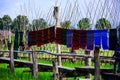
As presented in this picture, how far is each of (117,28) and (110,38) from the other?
63 cm

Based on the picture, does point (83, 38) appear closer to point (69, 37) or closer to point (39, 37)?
point (69, 37)

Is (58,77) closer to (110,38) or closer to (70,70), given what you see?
(70,70)

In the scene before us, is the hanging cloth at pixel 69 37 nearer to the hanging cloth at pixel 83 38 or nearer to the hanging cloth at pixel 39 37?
the hanging cloth at pixel 83 38

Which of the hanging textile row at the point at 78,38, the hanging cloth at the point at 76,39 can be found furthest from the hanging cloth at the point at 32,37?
the hanging cloth at the point at 76,39

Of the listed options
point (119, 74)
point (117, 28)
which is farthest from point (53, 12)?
point (119, 74)

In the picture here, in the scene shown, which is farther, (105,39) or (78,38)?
(78,38)

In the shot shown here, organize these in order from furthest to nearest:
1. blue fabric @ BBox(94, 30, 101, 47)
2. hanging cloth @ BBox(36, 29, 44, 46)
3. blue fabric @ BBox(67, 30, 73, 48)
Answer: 1. hanging cloth @ BBox(36, 29, 44, 46)
2. blue fabric @ BBox(67, 30, 73, 48)
3. blue fabric @ BBox(94, 30, 101, 47)

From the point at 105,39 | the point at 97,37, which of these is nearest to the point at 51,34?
the point at 97,37

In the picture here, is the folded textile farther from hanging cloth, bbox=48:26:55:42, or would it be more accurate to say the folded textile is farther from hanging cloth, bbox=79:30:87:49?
hanging cloth, bbox=79:30:87:49

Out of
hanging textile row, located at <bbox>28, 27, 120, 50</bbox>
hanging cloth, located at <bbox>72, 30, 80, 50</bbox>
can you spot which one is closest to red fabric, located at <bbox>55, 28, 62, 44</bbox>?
hanging textile row, located at <bbox>28, 27, 120, 50</bbox>

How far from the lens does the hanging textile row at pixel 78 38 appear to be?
9.82 metres

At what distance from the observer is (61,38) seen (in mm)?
11641

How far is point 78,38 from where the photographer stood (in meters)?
11.0

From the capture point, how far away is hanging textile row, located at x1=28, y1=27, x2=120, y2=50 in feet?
32.2
